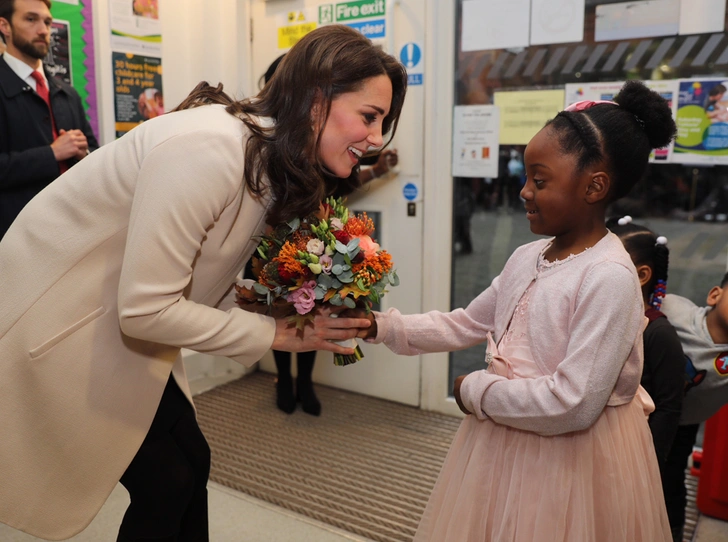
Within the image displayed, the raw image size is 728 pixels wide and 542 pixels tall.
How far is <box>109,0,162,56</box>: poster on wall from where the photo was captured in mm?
3369

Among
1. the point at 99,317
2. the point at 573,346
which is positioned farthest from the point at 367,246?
the point at 99,317

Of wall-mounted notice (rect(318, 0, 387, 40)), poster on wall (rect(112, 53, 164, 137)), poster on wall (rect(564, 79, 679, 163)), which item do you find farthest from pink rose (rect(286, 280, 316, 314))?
poster on wall (rect(112, 53, 164, 137))

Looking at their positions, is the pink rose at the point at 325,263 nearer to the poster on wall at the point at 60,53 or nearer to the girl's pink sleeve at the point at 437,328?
the girl's pink sleeve at the point at 437,328

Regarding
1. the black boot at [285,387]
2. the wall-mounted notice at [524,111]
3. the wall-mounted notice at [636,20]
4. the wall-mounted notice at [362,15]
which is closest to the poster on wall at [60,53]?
the wall-mounted notice at [362,15]

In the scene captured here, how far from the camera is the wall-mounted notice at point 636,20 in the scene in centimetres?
266

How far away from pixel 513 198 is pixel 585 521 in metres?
2.09

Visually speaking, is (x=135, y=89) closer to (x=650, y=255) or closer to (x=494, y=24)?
(x=494, y=24)

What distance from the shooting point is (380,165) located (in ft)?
11.1

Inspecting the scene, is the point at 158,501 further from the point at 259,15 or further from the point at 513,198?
Result: the point at 259,15

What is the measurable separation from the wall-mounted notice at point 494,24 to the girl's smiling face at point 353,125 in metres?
1.80

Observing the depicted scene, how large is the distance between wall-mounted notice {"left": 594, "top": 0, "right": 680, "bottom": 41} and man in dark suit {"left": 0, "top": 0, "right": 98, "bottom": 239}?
2.30m

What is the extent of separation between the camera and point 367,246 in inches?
58.4

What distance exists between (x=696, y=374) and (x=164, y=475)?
5.35ft

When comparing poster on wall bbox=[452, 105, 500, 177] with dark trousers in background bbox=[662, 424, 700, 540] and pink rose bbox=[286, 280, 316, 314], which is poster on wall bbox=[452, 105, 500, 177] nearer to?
dark trousers in background bbox=[662, 424, 700, 540]
